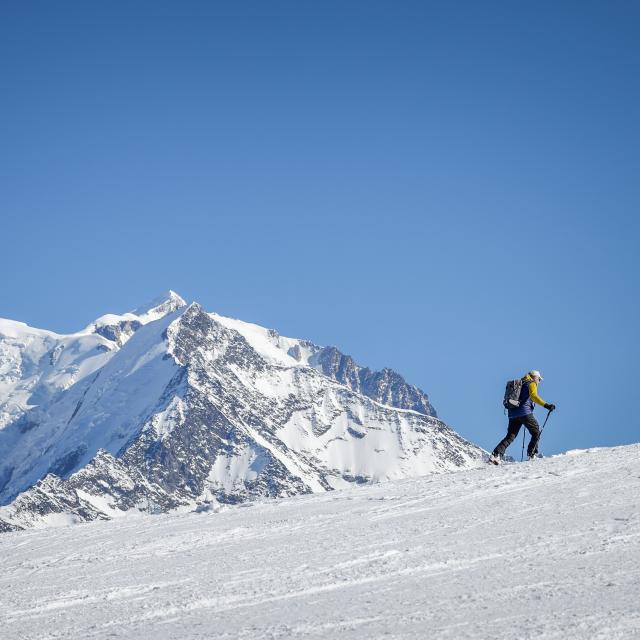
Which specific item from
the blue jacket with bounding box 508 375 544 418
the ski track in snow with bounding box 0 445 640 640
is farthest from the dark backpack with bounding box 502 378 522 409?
the ski track in snow with bounding box 0 445 640 640

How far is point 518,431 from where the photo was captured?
20.6m

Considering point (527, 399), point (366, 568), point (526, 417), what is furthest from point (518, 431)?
point (366, 568)

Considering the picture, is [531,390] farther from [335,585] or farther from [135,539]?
[335,585]

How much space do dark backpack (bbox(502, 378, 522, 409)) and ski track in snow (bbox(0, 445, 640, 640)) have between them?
12.2 ft

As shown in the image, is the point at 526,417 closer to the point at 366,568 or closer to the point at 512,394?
the point at 512,394

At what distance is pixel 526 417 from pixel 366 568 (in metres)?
10.1

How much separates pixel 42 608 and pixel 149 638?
219cm

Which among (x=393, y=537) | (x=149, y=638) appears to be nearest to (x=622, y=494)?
(x=393, y=537)

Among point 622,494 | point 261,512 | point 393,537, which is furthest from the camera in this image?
point 261,512

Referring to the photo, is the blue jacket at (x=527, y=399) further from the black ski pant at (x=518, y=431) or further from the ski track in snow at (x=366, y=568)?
the ski track in snow at (x=366, y=568)

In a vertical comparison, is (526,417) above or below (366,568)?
above

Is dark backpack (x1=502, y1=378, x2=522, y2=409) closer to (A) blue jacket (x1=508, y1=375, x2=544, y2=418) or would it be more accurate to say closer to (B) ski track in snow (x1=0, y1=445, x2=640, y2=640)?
(A) blue jacket (x1=508, y1=375, x2=544, y2=418)

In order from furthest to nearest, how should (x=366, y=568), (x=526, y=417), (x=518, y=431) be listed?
(x=518, y=431), (x=526, y=417), (x=366, y=568)

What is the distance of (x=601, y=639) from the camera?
7.73 metres
